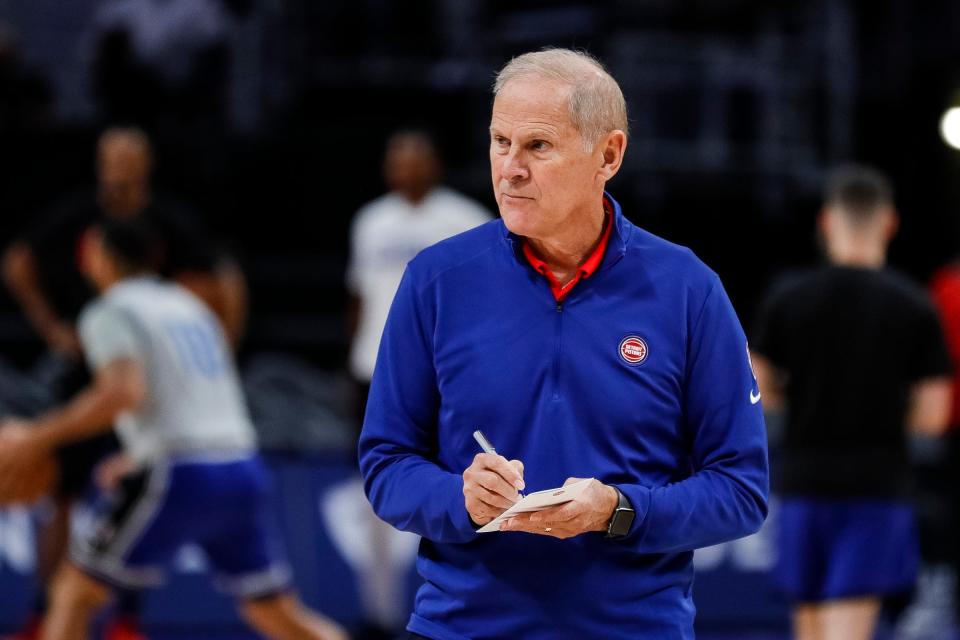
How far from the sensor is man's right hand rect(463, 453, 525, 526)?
241cm

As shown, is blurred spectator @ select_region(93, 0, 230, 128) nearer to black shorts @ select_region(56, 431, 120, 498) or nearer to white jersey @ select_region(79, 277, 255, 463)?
black shorts @ select_region(56, 431, 120, 498)

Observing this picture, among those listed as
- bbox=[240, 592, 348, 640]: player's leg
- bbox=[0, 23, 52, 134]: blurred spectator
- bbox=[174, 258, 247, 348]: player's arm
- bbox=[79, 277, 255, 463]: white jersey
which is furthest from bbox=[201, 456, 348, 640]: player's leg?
bbox=[0, 23, 52, 134]: blurred spectator

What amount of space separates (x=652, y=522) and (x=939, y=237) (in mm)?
9800

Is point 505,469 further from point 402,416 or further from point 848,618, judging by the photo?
point 848,618

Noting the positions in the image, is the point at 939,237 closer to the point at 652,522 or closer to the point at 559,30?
the point at 559,30

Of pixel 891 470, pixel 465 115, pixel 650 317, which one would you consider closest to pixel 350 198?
pixel 465 115

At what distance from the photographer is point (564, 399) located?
2592 mm

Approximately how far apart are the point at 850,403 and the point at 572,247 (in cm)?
291

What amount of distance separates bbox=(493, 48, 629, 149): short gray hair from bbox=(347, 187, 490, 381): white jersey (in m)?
4.78

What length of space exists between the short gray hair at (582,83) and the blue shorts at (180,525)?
3.08m

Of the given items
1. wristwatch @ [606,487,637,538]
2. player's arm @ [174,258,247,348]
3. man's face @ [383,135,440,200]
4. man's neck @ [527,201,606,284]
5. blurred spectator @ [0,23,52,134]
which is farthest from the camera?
blurred spectator @ [0,23,52,134]

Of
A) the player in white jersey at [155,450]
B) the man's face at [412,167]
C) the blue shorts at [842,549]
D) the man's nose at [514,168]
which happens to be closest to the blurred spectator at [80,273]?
the man's face at [412,167]

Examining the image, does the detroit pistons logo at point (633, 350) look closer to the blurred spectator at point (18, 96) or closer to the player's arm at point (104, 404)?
the player's arm at point (104, 404)

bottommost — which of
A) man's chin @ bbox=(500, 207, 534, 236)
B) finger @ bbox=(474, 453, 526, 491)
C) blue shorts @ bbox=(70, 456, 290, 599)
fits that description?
blue shorts @ bbox=(70, 456, 290, 599)
